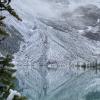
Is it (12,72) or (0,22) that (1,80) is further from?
(0,22)

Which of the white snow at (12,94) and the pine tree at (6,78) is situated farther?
the pine tree at (6,78)

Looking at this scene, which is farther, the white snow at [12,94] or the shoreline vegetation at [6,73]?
the shoreline vegetation at [6,73]

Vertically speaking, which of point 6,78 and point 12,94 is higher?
point 6,78

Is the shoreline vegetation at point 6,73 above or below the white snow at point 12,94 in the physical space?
above

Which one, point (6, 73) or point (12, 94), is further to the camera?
point (6, 73)

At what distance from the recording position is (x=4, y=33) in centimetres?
520

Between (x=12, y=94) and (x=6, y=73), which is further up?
(x=6, y=73)

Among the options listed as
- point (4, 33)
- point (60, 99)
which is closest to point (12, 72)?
point (4, 33)

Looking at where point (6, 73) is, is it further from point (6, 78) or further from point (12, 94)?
point (12, 94)

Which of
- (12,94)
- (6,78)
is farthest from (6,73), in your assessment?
(12,94)

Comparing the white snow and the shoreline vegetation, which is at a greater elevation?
the shoreline vegetation

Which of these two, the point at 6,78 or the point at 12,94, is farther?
the point at 6,78

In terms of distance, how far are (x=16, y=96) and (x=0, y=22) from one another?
90cm

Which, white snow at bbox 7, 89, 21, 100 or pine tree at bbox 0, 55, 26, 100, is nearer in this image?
white snow at bbox 7, 89, 21, 100
